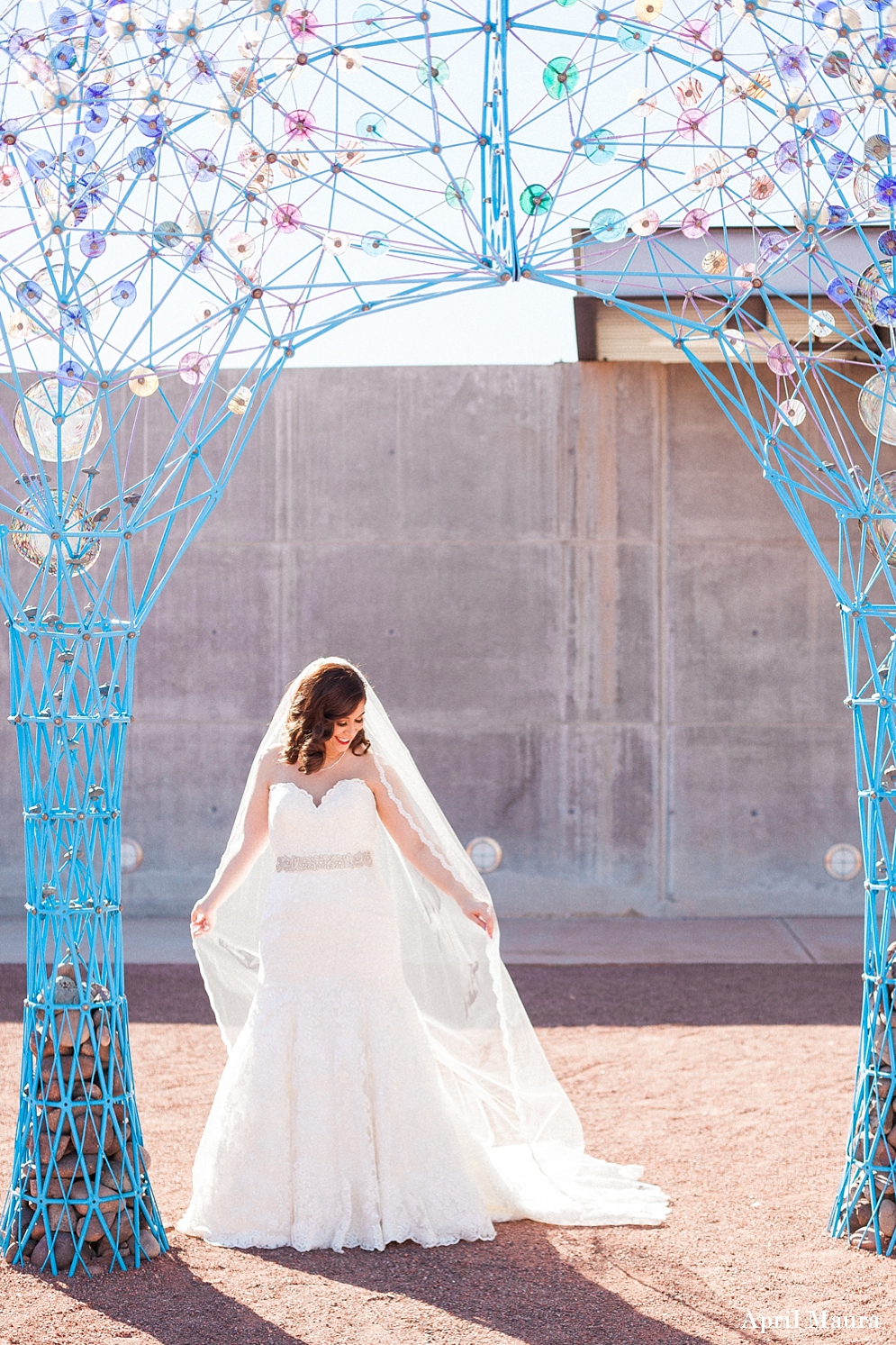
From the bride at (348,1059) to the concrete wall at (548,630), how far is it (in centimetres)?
501

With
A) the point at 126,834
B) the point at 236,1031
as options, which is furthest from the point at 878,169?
the point at 126,834

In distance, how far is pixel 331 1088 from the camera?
3441mm

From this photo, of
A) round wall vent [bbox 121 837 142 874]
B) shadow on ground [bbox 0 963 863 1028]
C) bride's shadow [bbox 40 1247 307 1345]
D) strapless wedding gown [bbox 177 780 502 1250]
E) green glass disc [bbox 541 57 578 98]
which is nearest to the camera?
bride's shadow [bbox 40 1247 307 1345]

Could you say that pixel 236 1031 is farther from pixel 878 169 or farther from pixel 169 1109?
pixel 878 169

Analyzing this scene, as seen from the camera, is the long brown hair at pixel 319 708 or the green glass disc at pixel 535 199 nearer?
the green glass disc at pixel 535 199

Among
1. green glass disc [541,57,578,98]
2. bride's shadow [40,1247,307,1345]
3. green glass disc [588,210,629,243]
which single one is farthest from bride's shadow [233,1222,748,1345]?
green glass disc [541,57,578,98]

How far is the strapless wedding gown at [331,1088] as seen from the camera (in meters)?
3.41

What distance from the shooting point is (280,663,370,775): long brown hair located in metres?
3.55

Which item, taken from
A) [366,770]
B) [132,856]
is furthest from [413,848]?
[132,856]

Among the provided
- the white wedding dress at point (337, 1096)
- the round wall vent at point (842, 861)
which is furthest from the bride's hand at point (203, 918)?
the round wall vent at point (842, 861)

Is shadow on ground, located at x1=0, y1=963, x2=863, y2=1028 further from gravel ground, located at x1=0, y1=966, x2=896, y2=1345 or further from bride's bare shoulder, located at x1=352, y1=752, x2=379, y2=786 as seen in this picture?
bride's bare shoulder, located at x1=352, y1=752, x2=379, y2=786

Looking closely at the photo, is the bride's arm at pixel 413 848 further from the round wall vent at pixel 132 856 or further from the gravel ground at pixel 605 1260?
the round wall vent at pixel 132 856

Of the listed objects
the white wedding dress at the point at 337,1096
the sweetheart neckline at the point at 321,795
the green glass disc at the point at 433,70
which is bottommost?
the white wedding dress at the point at 337,1096

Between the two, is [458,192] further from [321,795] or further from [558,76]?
[321,795]
